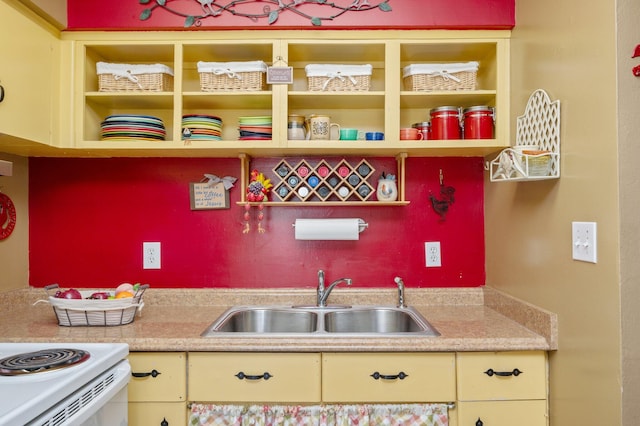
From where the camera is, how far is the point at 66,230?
217 centimetres

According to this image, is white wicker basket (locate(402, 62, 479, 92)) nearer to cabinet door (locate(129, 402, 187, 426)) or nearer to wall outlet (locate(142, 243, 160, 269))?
wall outlet (locate(142, 243, 160, 269))

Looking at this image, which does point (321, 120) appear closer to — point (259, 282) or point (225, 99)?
point (225, 99)

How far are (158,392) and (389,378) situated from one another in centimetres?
82

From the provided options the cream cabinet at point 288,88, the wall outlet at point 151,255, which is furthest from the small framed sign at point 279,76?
the wall outlet at point 151,255

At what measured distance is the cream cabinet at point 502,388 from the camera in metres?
1.54

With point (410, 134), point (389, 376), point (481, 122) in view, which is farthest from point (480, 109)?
point (389, 376)

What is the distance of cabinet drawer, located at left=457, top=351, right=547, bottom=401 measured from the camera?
60.6 inches

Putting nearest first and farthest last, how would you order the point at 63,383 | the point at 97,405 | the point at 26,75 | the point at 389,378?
the point at 63,383, the point at 97,405, the point at 389,378, the point at 26,75

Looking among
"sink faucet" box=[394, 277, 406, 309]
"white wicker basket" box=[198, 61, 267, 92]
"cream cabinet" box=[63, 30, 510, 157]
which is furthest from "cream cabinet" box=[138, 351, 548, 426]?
"white wicker basket" box=[198, 61, 267, 92]

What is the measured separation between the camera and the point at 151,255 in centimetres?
217

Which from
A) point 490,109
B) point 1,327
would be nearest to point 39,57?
point 1,327

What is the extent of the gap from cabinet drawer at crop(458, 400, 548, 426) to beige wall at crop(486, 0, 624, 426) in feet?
0.16

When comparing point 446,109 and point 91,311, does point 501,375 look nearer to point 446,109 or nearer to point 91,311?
point 446,109

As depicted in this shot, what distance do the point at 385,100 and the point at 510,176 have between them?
605mm
